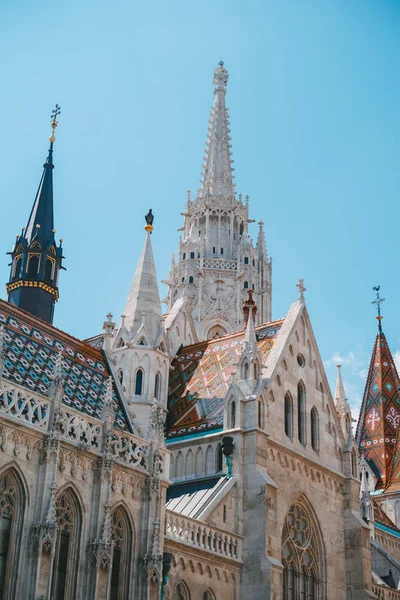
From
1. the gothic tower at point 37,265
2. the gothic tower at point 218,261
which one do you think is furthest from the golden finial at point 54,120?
the gothic tower at point 218,261

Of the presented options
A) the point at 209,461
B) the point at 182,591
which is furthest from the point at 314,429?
the point at 182,591

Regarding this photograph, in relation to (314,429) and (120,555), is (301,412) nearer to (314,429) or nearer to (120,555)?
(314,429)

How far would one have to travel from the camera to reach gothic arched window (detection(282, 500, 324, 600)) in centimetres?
2542

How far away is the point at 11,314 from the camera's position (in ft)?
75.7

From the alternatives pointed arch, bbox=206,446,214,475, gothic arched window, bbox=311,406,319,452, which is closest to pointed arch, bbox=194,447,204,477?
pointed arch, bbox=206,446,214,475

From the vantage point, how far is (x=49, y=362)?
22484 millimetres

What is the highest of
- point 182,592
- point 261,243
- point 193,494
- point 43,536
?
point 261,243

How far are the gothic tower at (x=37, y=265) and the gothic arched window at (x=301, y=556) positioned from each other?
10936 millimetres

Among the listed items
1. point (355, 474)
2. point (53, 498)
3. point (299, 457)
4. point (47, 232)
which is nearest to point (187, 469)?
point (299, 457)

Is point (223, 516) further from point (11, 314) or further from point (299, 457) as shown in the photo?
point (11, 314)

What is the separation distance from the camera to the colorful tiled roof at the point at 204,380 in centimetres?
2684

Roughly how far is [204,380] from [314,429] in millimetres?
3784

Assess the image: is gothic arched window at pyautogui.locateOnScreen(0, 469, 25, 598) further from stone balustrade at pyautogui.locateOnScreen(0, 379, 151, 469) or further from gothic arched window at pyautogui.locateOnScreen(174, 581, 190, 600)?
gothic arched window at pyautogui.locateOnScreen(174, 581, 190, 600)

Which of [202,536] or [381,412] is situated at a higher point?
[381,412]
